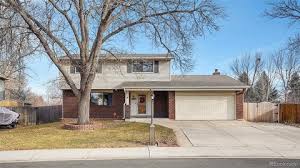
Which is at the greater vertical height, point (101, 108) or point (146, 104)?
point (146, 104)

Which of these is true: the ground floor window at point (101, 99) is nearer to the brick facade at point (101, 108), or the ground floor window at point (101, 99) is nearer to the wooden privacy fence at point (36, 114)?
the brick facade at point (101, 108)

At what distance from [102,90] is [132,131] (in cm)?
1297

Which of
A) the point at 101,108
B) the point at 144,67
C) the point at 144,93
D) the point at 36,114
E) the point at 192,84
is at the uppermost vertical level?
the point at 144,67

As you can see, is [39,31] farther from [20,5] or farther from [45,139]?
[45,139]

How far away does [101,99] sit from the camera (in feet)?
115

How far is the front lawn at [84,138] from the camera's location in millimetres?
17002

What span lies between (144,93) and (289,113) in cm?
1160

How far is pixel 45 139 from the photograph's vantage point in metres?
18.9

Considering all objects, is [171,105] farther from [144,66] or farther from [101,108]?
[101,108]

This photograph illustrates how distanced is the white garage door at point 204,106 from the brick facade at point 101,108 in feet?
16.4

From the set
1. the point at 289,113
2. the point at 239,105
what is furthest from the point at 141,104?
the point at 289,113

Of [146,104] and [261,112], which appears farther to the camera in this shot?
[146,104]

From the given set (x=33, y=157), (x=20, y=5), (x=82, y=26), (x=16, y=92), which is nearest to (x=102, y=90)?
(x=82, y=26)

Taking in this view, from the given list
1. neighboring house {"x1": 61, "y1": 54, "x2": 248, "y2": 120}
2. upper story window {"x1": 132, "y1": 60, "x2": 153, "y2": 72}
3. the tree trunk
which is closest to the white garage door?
neighboring house {"x1": 61, "y1": 54, "x2": 248, "y2": 120}
